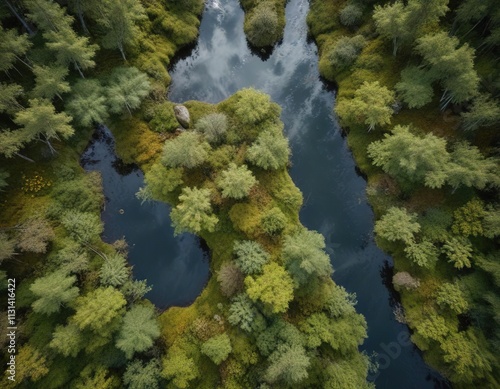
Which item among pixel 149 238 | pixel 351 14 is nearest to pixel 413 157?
pixel 351 14

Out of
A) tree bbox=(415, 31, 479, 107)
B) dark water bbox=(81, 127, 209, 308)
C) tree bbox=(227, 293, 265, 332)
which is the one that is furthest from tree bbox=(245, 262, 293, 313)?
tree bbox=(415, 31, 479, 107)

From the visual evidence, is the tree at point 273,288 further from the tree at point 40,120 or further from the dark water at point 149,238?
the tree at point 40,120

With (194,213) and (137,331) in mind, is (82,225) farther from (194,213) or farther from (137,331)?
(137,331)

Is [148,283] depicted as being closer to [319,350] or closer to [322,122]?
[319,350]

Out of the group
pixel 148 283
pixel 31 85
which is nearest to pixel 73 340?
pixel 148 283

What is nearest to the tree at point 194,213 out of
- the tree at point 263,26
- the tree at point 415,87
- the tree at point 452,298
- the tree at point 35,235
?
the tree at point 35,235

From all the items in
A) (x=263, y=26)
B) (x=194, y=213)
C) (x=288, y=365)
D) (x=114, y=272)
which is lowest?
(x=114, y=272)
